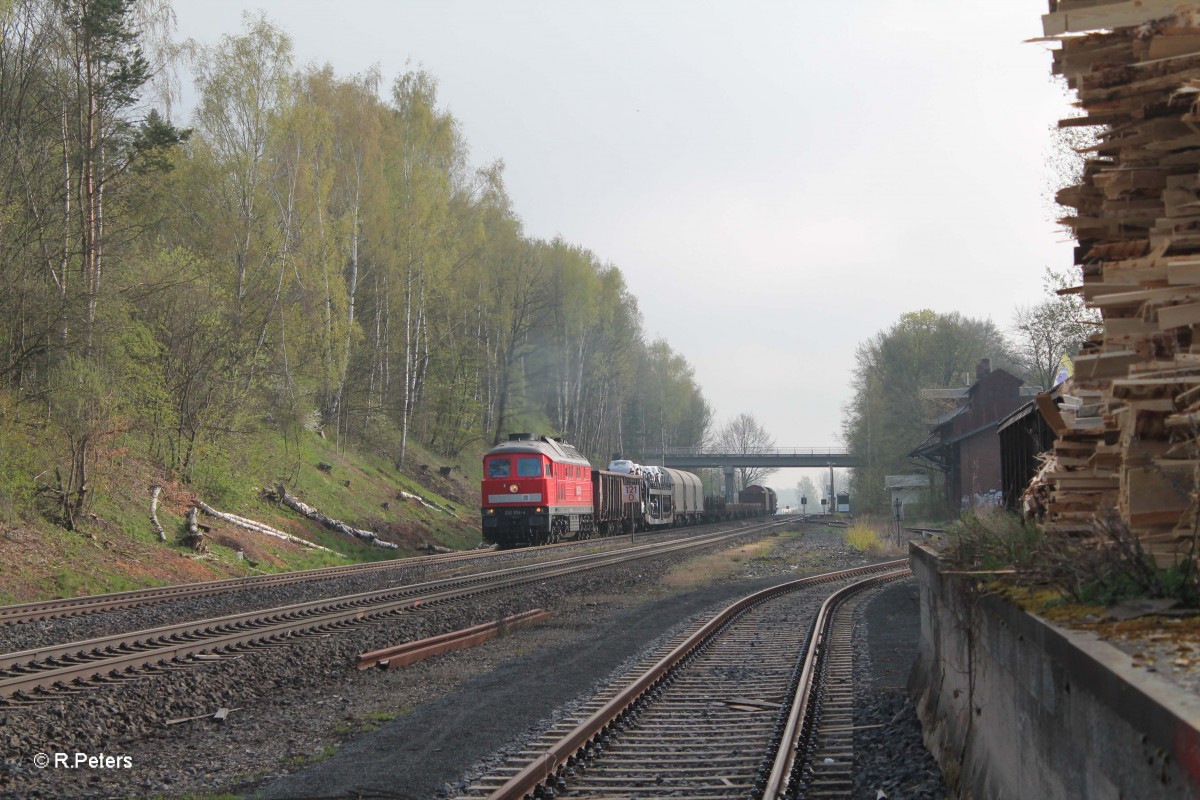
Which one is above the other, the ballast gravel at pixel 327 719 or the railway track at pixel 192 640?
the railway track at pixel 192 640

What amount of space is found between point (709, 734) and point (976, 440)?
1594 inches

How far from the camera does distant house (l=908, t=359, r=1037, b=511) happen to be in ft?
145

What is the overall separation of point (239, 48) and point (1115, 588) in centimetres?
3111

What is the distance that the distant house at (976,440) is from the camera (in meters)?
44.1

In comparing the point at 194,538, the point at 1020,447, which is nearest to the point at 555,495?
the point at 194,538

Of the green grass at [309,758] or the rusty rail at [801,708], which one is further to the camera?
the green grass at [309,758]

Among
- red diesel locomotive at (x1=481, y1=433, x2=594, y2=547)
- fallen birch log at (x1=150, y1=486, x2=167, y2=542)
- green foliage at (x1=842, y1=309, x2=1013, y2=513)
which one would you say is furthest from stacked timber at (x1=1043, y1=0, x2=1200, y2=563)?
green foliage at (x1=842, y1=309, x2=1013, y2=513)

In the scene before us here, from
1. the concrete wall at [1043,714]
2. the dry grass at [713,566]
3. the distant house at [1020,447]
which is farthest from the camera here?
the dry grass at [713,566]

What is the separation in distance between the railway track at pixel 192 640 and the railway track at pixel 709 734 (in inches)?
173

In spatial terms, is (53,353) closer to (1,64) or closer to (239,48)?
(1,64)

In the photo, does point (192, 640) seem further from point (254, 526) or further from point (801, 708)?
point (254, 526)

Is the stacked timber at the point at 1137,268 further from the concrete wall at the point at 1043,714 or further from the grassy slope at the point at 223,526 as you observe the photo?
the grassy slope at the point at 223,526

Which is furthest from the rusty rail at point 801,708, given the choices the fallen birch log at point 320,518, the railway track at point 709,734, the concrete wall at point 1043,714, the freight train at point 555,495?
the fallen birch log at point 320,518

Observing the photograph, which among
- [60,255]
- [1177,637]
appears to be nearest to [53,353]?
[60,255]
